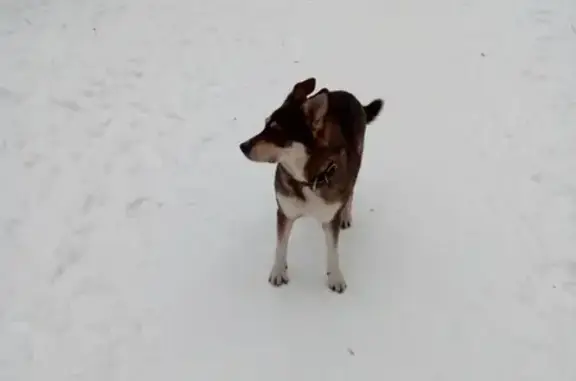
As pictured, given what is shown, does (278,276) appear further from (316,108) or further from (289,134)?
(316,108)

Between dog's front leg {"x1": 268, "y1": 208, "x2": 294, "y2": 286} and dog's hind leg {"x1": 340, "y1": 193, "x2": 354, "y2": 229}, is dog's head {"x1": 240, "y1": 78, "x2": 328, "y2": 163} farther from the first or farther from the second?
dog's hind leg {"x1": 340, "y1": 193, "x2": 354, "y2": 229}

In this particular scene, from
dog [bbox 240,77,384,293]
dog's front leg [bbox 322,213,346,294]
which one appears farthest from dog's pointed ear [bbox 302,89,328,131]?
dog's front leg [bbox 322,213,346,294]

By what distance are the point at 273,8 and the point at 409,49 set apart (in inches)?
39.2

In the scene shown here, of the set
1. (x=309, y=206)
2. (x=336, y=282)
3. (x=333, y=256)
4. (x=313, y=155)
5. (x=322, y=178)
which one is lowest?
(x=336, y=282)

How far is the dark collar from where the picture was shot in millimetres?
2568

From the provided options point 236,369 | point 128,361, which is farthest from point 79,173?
point 236,369

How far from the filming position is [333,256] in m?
2.98

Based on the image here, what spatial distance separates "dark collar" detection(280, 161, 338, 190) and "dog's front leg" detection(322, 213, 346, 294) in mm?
259

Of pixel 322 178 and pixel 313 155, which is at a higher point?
pixel 313 155

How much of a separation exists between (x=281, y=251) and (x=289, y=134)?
2.39ft

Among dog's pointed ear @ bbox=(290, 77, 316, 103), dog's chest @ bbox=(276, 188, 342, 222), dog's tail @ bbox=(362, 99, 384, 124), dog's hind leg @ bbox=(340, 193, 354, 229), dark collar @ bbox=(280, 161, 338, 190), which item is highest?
dog's pointed ear @ bbox=(290, 77, 316, 103)

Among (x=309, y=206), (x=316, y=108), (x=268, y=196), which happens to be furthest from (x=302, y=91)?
(x=268, y=196)

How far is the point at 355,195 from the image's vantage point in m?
3.50

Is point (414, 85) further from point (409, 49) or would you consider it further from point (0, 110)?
point (0, 110)
